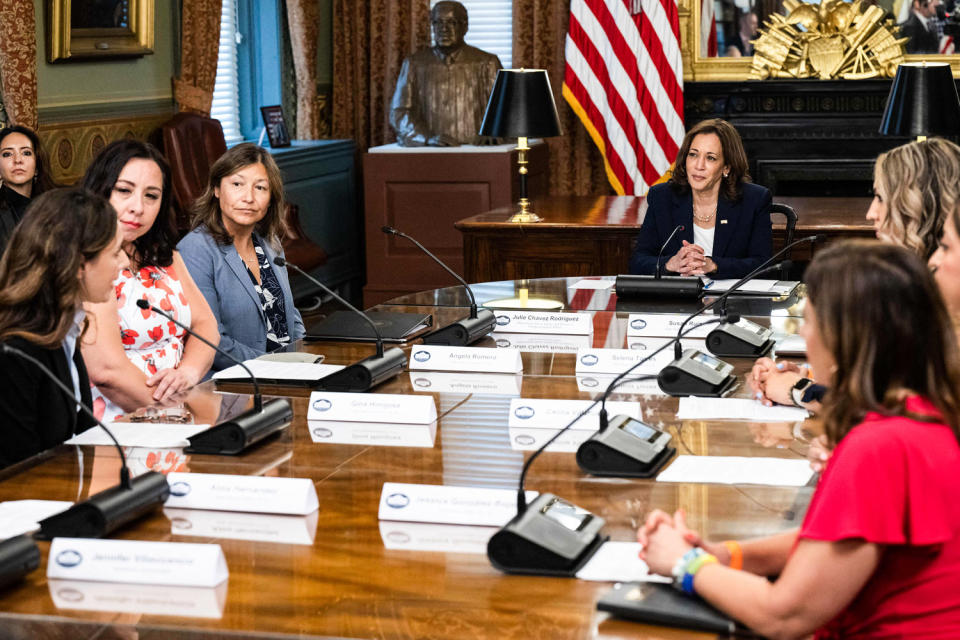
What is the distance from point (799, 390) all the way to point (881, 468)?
1.25 m

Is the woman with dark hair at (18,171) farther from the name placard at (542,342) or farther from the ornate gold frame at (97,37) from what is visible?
the name placard at (542,342)

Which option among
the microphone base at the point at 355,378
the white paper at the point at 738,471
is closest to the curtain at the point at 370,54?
the microphone base at the point at 355,378

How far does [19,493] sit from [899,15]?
7.18 m

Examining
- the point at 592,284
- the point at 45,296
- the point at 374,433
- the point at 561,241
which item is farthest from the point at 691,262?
the point at 45,296

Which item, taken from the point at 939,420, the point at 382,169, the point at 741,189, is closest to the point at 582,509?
the point at 939,420

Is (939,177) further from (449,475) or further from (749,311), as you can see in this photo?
(449,475)

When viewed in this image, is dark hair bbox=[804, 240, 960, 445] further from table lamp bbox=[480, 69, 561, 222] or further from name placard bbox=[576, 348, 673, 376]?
table lamp bbox=[480, 69, 561, 222]

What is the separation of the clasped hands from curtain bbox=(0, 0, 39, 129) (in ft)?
9.39

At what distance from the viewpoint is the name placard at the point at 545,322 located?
144 inches

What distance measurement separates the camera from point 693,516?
6.54ft

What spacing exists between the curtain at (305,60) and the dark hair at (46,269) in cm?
582

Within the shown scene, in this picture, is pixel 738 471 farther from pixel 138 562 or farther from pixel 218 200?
pixel 218 200

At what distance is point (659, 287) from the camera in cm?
416

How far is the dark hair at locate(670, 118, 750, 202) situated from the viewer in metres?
4.70
